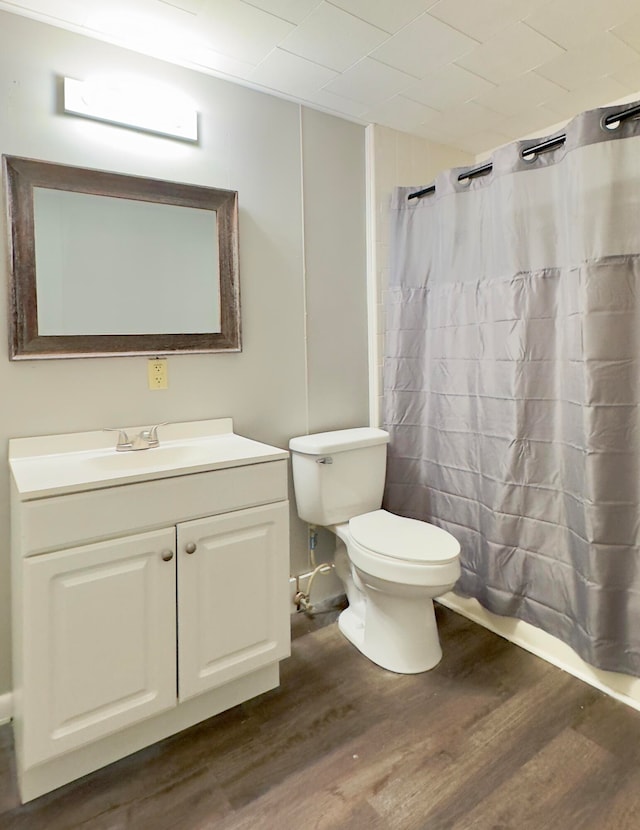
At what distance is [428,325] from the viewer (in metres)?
2.29

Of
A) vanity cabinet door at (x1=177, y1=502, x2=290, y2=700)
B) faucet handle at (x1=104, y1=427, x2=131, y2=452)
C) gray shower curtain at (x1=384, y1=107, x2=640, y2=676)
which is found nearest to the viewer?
vanity cabinet door at (x1=177, y1=502, x2=290, y2=700)

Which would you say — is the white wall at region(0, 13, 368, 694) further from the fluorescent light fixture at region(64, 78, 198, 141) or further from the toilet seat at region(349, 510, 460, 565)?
the toilet seat at region(349, 510, 460, 565)

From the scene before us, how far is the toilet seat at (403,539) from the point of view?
1.77 meters

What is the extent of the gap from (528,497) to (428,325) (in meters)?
0.87

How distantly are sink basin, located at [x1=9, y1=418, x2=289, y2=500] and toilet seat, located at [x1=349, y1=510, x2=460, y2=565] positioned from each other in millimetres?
524

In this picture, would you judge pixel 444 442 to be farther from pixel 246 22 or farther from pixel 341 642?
pixel 246 22

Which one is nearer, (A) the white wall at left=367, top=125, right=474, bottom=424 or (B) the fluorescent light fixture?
(B) the fluorescent light fixture

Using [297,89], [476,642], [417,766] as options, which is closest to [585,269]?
[297,89]

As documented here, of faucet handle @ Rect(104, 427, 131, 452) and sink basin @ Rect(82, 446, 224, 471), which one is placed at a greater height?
faucet handle @ Rect(104, 427, 131, 452)

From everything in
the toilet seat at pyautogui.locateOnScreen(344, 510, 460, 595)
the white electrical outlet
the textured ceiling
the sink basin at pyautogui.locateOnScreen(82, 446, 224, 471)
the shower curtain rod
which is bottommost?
the toilet seat at pyautogui.locateOnScreen(344, 510, 460, 595)

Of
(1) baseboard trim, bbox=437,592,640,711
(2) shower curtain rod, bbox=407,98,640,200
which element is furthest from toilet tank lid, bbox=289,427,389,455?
(2) shower curtain rod, bbox=407,98,640,200

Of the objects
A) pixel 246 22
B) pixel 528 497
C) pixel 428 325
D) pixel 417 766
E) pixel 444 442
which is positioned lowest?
pixel 417 766

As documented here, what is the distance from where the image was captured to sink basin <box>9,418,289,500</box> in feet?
4.45

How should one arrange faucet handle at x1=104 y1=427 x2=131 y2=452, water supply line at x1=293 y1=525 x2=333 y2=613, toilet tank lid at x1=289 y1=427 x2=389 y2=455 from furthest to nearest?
1. water supply line at x1=293 y1=525 x2=333 y2=613
2. toilet tank lid at x1=289 y1=427 x2=389 y2=455
3. faucet handle at x1=104 y1=427 x2=131 y2=452
